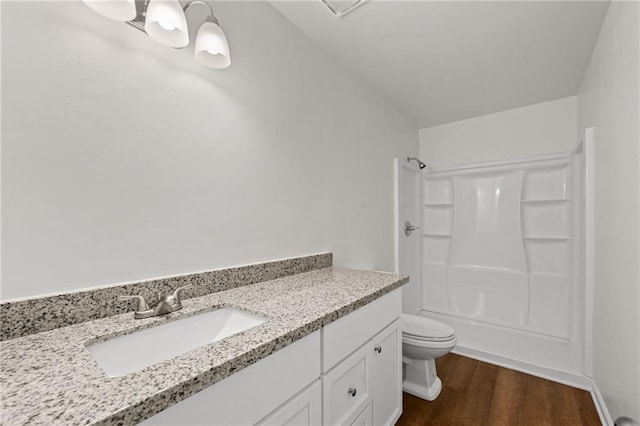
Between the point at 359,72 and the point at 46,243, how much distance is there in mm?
2058

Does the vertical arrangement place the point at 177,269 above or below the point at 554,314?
above

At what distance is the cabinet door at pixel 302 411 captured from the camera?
0.78 meters

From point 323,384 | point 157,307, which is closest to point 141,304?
point 157,307

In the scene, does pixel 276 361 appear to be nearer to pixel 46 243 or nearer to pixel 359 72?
pixel 46 243

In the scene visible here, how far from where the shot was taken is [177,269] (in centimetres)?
110

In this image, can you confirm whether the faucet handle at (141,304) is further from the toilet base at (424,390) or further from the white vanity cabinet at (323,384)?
the toilet base at (424,390)

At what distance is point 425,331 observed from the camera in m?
1.87

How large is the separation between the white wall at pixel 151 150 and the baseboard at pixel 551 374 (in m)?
1.67

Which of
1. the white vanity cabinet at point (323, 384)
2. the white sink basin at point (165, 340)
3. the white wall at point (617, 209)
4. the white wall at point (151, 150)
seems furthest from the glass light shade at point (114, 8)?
the white wall at point (617, 209)

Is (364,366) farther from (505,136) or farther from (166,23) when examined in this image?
(505,136)

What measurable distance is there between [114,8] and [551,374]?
318 cm

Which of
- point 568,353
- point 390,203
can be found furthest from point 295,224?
point 568,353

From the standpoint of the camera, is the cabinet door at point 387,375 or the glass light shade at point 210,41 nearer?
the glass light shade at point 210,41

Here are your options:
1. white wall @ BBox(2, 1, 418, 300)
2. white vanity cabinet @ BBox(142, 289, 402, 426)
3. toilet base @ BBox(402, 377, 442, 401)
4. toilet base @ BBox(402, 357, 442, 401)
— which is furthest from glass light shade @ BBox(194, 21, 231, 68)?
toilet base @ BBox(402, 377, 442, 401)
